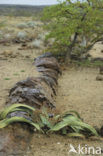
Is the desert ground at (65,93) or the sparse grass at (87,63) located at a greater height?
the desert ground at (65,93)

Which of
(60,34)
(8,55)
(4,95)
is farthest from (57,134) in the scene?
(8,55)

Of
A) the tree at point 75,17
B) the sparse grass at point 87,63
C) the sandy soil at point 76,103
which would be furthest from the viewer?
the sparse grass at point 87,63

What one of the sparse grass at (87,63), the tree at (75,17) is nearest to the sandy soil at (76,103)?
the sparse grass at (87,63)

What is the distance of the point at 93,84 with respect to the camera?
8.92 metres

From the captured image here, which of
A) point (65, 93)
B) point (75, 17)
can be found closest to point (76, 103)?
point (65, 93)

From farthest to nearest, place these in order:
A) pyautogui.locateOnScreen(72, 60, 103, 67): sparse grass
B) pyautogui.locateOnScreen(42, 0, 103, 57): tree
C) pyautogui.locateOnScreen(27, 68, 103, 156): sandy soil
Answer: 1. pyautogui.locateOnScreen(72, 60, 103, 67): sparse grass
2. pyautogui.locateOnScreen(42, 0, 103, 57): tree
3. pyautogui.locateOnScreen(27, 68, 103, 156): sandy soil

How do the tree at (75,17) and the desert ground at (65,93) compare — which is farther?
the tree at (75,17)

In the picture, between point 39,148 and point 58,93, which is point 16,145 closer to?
point 39,148

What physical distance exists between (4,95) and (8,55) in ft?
22.6

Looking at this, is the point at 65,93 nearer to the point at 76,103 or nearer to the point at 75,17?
the point at 76,103

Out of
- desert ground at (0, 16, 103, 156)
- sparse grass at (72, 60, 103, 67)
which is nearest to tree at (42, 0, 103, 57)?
sparse grass at (72, 60, 103, 67)

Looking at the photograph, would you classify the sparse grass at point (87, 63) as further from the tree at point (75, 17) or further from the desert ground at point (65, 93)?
the tree at point (75, 17)

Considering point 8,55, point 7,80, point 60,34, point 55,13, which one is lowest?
point 8,55

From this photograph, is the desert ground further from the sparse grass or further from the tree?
the tree
